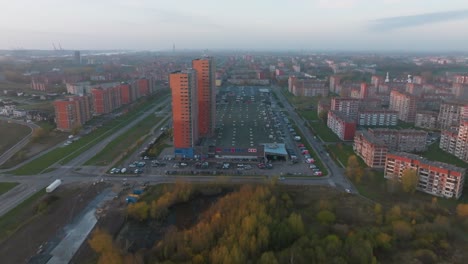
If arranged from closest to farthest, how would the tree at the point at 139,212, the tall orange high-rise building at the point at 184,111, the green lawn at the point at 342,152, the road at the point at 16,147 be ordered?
the tree at the point at 139,212 < the tall orange high-rise building at the point at 184,111 < the green lawn at the point at 342,152 < the road at the point at 16,147

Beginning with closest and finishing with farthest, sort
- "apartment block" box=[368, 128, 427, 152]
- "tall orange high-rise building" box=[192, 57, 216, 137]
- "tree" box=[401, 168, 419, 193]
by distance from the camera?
"tree" box=[401, 168, 419, 193], "apartment block" box=[368, 128, 427, 152], "tall orange high-rise building" box=[192, 57, 216, 137]

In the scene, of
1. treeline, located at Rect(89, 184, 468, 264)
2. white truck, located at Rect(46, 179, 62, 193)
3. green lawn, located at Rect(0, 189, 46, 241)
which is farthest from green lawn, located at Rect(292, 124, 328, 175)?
green lawn, located at Rect(0, 189, 46, 241)

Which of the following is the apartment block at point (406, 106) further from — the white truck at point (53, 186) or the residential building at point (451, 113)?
the white truck at point (53, 186)

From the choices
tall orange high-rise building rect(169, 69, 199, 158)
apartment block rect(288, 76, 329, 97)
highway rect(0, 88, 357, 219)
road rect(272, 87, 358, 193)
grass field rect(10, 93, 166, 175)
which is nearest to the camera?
highway rect(0, 88, 357, 219)

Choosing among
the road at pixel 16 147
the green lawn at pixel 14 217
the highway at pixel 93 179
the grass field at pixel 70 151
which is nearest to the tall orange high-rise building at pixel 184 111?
the highway at pixel 93 179

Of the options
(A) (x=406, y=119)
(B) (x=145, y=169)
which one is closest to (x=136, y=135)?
(B) (x=145, y=169)

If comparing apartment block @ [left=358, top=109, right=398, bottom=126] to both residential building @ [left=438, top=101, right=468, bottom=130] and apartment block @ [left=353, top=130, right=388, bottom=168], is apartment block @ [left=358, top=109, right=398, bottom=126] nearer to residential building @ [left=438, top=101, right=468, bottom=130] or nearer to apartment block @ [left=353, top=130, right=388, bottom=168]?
residential building @ [left=438, top=101, right=468, bottom=130]
